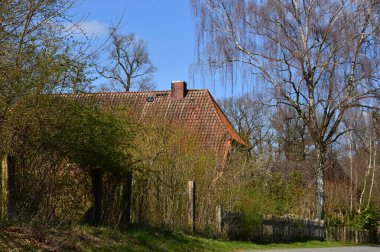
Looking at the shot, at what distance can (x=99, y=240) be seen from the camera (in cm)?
1216

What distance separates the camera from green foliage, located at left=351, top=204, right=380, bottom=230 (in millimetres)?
36375

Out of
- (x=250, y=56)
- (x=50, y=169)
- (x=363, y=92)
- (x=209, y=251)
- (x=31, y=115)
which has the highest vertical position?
(x=250, y=56)

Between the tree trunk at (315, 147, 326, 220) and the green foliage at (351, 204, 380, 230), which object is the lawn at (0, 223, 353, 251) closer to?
the tree trunk at (315, 147, 326, 220)

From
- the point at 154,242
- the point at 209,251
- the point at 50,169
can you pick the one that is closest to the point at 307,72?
the point at 209,251

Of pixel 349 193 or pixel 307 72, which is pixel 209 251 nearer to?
pixel 307 72

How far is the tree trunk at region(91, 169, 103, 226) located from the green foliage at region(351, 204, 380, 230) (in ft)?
83.7

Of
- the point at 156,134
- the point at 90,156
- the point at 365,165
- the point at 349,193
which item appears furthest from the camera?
the point at 365,165

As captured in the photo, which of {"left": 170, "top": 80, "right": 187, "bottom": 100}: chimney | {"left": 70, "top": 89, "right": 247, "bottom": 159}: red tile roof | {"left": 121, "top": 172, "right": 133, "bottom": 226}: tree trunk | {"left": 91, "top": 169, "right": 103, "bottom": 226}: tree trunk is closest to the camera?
{"left": 91, "top": 169, "right": 103, "bottom": 226}: tree trunk

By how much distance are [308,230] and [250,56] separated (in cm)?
919

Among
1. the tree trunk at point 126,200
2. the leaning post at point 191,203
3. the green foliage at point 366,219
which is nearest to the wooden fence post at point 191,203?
the leaning post at point 191,203

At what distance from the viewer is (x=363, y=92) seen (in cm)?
2838

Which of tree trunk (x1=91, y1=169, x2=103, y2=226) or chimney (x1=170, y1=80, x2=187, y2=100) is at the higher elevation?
chimney (x1=170, y1=80, x2=187, y2=100)

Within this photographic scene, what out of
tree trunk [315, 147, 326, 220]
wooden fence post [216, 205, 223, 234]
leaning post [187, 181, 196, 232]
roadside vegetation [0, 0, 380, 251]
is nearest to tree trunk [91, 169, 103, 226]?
roadside vegetation [0, 0, 380, 251]

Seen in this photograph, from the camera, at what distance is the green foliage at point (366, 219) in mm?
36375
